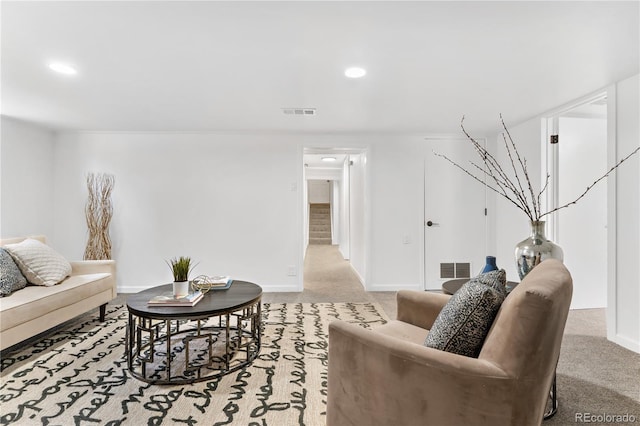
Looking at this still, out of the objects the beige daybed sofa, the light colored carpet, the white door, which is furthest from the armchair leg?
the beige daybed sofa

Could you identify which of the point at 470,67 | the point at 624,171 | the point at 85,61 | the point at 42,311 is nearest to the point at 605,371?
the point at 624,171

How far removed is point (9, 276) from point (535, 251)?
3.79 m

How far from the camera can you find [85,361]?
2273 millimetres

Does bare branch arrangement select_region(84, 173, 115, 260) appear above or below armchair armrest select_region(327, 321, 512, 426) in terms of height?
above

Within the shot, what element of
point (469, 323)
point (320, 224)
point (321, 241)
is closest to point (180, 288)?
point (469, 323)

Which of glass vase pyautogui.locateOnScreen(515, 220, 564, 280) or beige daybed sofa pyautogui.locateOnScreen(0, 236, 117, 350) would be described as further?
beige daybed sofa pyautogui.locateOnScreen(0, 236, 117, 350)

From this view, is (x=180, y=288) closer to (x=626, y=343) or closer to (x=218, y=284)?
(x=218, y=284)

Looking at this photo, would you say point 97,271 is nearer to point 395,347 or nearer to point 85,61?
point 85,61

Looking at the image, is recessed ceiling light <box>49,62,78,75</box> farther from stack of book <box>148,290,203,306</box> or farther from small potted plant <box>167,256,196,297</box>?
stack of book <box>148,290,203,306</box>

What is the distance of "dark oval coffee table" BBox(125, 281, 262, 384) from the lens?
197 cm

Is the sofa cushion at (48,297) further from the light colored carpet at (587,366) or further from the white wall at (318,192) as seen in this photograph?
the white wall at (318,192)

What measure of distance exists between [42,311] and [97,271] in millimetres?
832

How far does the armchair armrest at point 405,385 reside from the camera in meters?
1.01

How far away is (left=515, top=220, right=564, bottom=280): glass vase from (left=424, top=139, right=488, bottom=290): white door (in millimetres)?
2685
